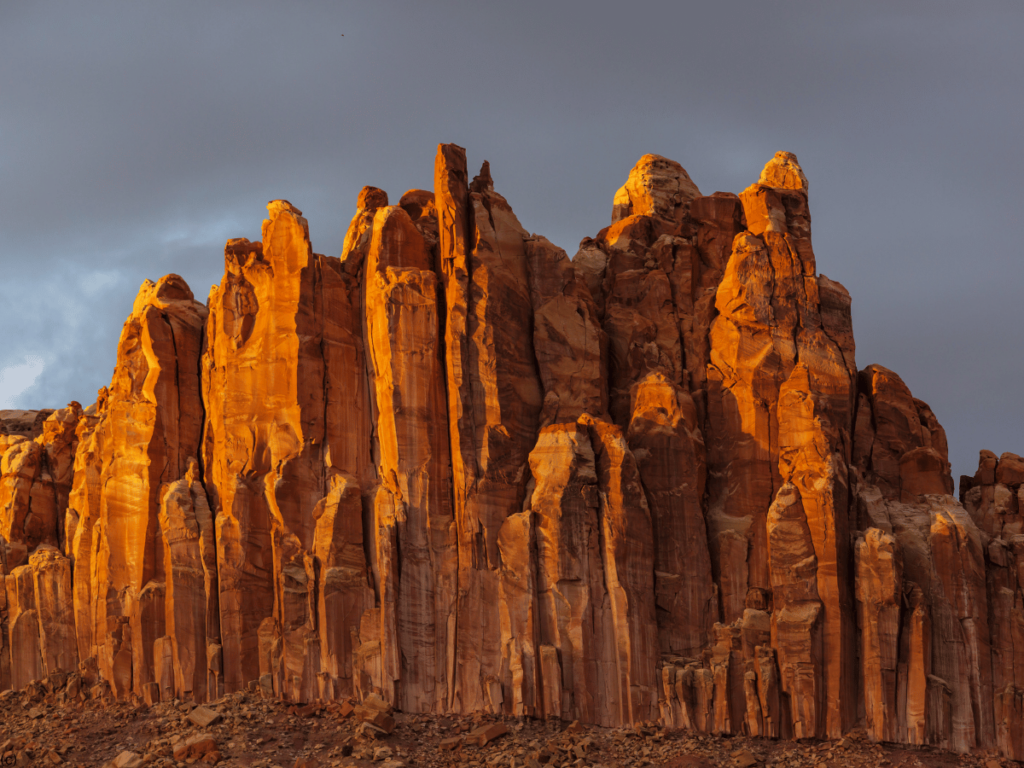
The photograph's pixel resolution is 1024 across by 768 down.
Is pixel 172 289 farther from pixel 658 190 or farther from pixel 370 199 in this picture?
pixel 658 190

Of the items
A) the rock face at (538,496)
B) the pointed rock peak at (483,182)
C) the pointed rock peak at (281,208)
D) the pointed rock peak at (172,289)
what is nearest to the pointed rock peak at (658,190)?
the rock face at (538,496)

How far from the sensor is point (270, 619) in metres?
→ 51.7

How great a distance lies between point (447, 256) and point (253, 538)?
50.5 feet

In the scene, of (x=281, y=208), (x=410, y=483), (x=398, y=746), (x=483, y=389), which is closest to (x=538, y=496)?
(x=483, y=389)

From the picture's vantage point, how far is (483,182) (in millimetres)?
54344

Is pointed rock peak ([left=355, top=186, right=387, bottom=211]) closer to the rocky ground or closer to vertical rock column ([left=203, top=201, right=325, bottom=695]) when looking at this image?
vertical rock column ([left=203, top=201, right=325, bottom=695])

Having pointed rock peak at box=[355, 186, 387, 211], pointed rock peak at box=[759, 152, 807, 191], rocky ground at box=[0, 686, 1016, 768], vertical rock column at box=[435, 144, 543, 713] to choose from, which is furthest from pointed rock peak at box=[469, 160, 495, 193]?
rocky ground at box=[0, 686, 1016, 768]

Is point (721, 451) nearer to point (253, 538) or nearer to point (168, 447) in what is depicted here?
point (253, 538)

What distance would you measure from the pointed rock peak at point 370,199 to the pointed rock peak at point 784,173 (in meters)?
19.7

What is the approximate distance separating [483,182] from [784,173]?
16.2 metres

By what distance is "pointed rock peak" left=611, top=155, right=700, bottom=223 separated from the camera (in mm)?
60844

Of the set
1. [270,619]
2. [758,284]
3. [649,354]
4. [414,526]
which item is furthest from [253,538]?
[758,284]

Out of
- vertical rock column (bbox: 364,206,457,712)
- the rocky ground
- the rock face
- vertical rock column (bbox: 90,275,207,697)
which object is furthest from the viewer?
vertical rock column (bbox: 90,275,207,697)

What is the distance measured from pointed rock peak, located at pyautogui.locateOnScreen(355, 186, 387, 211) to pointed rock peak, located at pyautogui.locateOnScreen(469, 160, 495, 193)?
7.34 meters
